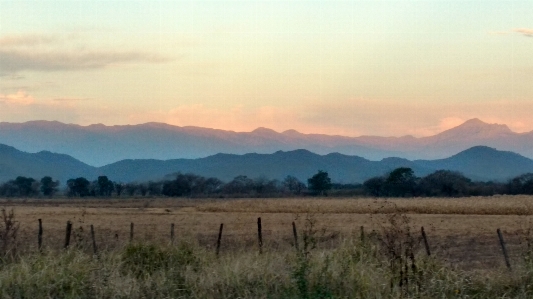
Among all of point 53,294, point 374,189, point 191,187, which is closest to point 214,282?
point 53,294

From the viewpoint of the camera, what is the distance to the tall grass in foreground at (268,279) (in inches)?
437

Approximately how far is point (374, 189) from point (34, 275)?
12483cm

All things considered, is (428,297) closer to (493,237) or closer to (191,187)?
(493,237)

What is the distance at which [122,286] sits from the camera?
1134cm

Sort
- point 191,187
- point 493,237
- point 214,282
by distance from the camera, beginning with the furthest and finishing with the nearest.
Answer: point 191,187
point 493,237
point 214,282

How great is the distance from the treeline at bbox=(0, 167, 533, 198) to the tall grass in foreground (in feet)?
348

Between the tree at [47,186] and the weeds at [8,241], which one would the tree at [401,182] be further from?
the weeds at [8,241]

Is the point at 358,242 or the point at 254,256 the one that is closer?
the point at 254,256

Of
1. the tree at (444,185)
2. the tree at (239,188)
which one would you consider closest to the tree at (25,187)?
the tree at (239,188)

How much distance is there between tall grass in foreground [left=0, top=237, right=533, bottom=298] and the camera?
11.1 metres

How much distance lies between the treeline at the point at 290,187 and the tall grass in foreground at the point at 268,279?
4178 inches

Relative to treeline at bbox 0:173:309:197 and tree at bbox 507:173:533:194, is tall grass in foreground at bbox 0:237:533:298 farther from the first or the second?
treeline at bbox 0:173:309:197

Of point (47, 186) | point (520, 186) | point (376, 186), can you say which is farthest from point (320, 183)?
point (47, 186)

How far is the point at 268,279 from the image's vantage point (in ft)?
38.1
